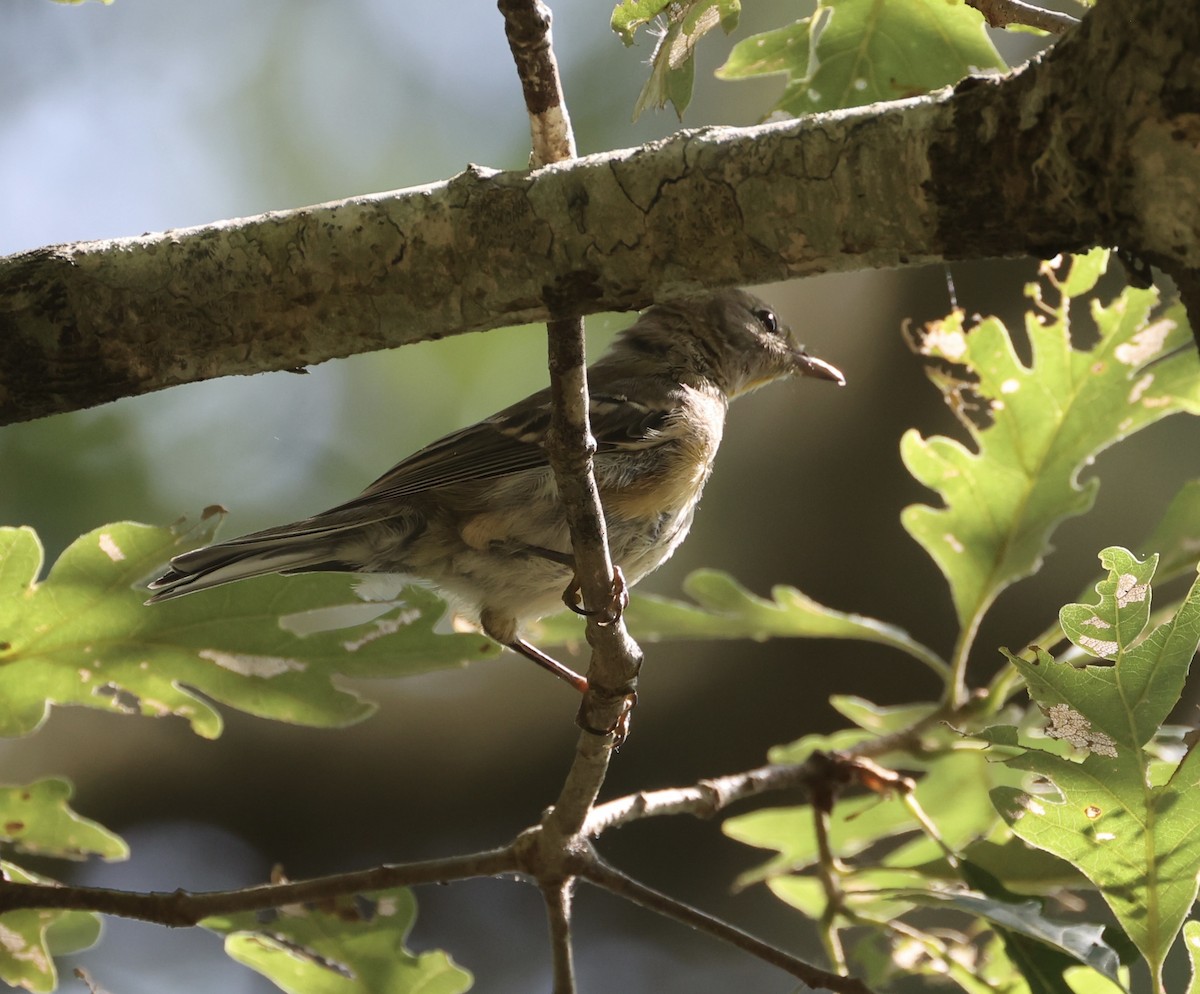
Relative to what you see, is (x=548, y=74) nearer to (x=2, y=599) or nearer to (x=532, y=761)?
(x=2, y=599)

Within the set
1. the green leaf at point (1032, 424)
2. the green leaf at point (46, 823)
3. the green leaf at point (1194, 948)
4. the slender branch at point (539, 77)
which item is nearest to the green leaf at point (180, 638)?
the green leaf at point (46, 823)

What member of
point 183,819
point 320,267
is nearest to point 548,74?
point 320,267

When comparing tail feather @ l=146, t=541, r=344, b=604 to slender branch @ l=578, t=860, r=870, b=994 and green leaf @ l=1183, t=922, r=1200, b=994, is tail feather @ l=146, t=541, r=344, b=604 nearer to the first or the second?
slender branch @ l=578, t=860, r=870, b=994

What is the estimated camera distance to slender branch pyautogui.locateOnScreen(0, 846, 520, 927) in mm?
2359

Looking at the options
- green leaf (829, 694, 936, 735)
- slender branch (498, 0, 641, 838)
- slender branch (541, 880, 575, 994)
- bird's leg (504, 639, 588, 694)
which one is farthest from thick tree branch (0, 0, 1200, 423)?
bird's leg (504, 639, 588, 694)

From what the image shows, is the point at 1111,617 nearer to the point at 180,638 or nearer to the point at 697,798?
the point at 697,798

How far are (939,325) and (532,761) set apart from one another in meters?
2.80

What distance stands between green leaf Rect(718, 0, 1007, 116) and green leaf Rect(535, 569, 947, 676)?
1348 millimetres

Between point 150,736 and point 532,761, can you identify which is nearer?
point 150,736

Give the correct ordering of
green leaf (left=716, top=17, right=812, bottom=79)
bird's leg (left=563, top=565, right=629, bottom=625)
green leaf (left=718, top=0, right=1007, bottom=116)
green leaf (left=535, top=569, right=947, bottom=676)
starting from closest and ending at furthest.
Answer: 1. bird's leg (left=563, top=565, right=629, bottom=625)
2. green leaf (left=718, top=0, right=1007, bottom=116)
3. green leaf (left=716, top=17, right=812, bottom=79)
4. green leaf (left=535, top=569, right=947, bottom=676)

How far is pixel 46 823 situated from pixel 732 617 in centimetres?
187

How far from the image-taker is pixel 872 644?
515 centimetres

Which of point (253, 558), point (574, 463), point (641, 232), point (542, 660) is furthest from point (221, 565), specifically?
point (641, 232)

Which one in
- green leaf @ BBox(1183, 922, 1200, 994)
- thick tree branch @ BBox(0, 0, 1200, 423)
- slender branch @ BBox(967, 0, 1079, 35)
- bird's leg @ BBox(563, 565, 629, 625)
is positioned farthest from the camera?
bird's leg @ BBox(563, 565, 629, 625)
